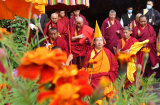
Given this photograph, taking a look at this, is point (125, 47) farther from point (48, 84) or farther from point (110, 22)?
point (48, 84)

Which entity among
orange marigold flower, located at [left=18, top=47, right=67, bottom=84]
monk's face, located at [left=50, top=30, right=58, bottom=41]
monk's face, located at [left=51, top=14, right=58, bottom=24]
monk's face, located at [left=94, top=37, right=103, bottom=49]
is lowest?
monk's face, located at [left=94, top=37, right=103, bottom=49]

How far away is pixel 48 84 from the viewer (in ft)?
1.96

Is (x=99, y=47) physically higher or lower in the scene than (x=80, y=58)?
higher

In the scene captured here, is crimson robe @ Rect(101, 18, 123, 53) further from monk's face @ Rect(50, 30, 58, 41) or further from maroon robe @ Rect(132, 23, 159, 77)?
monk's face @ Rect(50, 30, 58, 41)

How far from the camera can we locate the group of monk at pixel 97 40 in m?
3.98

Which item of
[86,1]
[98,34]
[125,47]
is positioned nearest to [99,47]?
[98,34]

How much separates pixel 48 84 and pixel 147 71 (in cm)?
556

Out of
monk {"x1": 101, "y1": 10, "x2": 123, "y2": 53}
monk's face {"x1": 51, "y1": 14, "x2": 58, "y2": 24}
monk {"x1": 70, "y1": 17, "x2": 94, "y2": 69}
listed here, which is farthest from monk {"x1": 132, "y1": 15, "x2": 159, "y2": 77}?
monk's face {"x1": 51, "y1": 14, "x2": 58, "y2": 24}

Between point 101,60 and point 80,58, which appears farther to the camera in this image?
point 80,58

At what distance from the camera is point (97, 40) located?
407 centimetres

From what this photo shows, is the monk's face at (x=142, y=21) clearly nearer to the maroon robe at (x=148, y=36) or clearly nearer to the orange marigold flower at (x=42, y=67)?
the maroon robe at (x=148, y=36)

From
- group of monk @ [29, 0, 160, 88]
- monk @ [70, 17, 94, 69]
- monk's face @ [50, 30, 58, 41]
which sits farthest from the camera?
monk @ [70, 17, 94, 69]

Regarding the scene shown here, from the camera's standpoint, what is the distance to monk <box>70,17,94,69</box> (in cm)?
532

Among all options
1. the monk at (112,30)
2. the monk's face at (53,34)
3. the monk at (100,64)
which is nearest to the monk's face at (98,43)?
the monk at (100,64)
